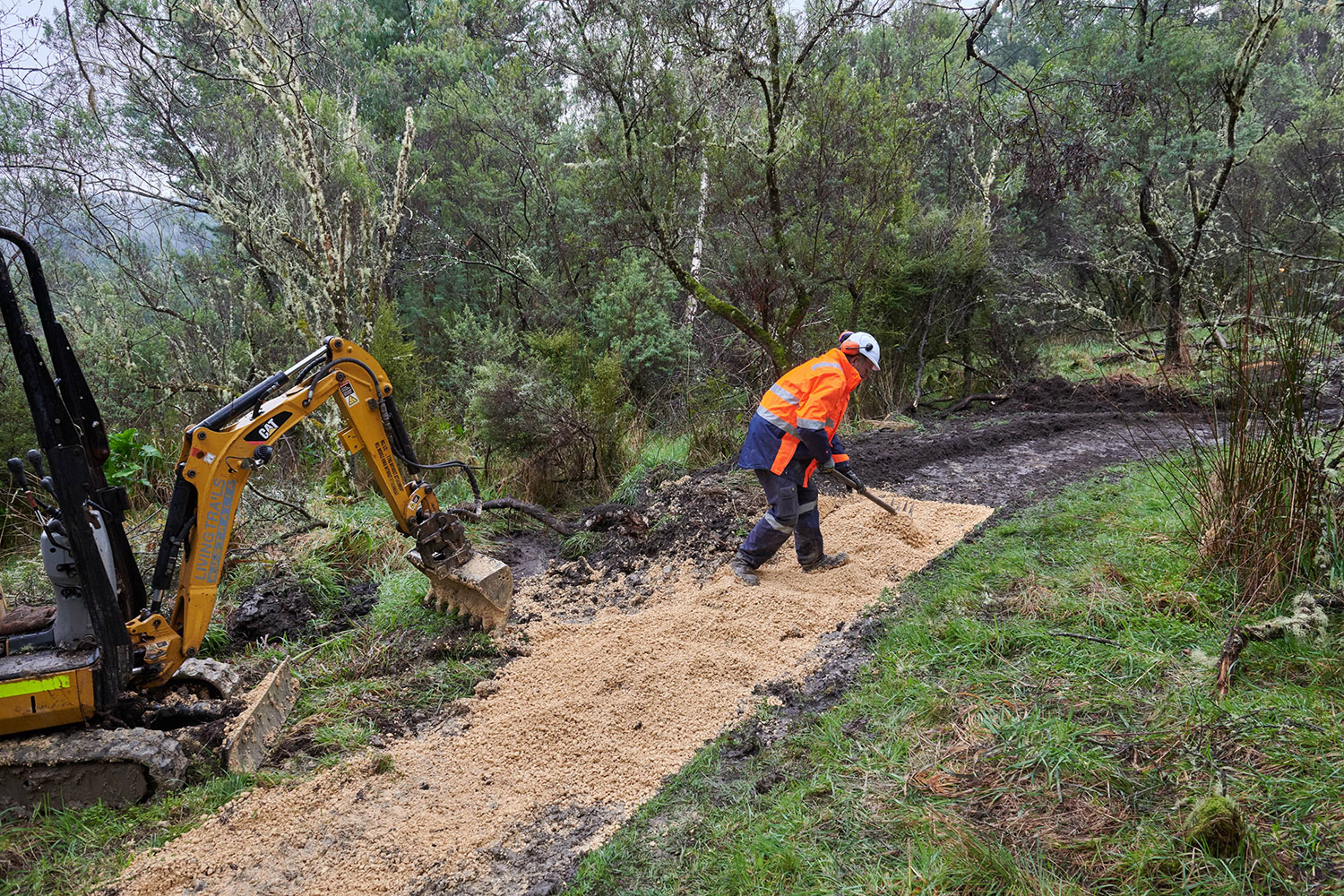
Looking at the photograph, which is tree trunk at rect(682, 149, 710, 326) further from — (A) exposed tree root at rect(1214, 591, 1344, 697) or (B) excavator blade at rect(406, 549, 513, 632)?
(A) exposed tree root at rect(1214, 591, 1344, 697)

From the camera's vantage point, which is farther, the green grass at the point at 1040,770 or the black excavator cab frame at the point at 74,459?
the black excavator cab frame at the point at 74,459

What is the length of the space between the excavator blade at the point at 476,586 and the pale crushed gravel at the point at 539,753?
28 centimetres

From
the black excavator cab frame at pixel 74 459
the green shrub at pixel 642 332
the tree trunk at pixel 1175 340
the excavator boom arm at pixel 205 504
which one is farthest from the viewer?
the green shrub at pixel 642 332

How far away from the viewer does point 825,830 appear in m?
2.73

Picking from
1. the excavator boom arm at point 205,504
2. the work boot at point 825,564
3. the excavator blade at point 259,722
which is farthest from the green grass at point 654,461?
the excavator boom arm at point 205,504

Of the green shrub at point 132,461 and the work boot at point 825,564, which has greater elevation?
the green shrub at point 132,461

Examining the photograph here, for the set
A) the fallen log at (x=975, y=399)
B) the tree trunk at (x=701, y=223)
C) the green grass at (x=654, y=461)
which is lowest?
the green grass at (x=654, y=461)

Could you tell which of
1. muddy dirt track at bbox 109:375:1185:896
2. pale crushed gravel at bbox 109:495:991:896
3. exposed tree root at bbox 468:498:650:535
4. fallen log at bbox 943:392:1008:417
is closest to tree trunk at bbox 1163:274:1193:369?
fallen log at bbox 943:392:1008:417

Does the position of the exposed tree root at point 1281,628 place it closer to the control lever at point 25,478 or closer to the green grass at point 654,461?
the control lever at point 25,478

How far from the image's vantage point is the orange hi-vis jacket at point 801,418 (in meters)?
5.05

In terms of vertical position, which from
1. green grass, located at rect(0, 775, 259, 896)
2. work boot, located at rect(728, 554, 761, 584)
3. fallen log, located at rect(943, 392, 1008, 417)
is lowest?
green grass, located at rect(0, 775, 259, 896)

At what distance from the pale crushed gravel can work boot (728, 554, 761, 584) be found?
0.24 ft

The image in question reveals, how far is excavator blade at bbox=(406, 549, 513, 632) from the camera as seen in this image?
4887 mm

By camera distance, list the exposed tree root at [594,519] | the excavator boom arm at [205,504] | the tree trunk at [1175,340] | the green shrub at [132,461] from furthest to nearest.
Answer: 1. the tree trunk at [1175,340]
2. the green shrub at [132,461]
3. the exposed tree root at [594,519]
4. the excavator boom arm at [205,504]
